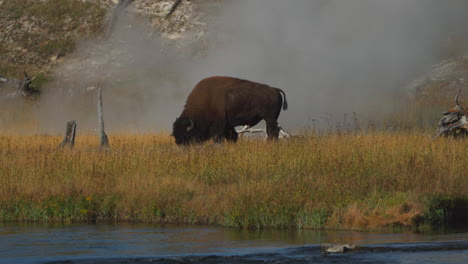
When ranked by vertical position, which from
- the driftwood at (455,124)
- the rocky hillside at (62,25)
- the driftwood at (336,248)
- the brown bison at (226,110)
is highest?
the rocky hillside at (62,25)

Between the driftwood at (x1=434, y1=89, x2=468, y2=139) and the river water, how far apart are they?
892cm

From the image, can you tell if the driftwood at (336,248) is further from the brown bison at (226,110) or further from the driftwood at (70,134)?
the driftwood at (70,134)

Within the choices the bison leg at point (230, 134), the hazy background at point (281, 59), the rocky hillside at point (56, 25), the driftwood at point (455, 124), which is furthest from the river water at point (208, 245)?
the rocky hillside at point (56, 25)

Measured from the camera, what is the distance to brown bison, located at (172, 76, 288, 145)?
2333cm

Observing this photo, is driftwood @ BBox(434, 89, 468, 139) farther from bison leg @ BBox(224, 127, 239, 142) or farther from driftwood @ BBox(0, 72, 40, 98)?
driftwood @ BBox(0, 72, 40, 98)

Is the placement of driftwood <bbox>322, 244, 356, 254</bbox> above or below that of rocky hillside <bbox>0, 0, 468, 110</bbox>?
below

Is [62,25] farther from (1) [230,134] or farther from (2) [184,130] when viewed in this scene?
(1) [230,134]

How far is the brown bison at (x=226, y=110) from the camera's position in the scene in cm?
2333

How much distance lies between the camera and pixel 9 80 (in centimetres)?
3953

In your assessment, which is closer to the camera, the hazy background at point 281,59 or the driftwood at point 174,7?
the hazy background at point 281,59

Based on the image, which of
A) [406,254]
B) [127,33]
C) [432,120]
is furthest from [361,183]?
[127,33]

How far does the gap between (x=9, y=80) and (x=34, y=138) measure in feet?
41.8

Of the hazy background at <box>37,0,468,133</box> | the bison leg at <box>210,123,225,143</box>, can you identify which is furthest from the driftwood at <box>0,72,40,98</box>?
the bison leg at <box>210,123,225,143</box>

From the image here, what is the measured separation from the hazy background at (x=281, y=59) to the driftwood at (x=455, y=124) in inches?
586
